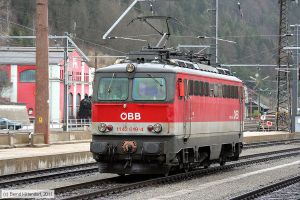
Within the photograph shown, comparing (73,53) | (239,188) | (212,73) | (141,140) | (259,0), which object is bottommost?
(239,188)

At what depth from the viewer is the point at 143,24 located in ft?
268

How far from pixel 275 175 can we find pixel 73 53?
63.6 meters

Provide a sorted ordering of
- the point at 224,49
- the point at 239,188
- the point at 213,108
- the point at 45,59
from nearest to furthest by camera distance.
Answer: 1. the point at 239,188
2. the point at 213,108
3. the point at 45,59
4. the point at 224,49

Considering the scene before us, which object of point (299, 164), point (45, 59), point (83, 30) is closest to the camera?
point (299, 164)

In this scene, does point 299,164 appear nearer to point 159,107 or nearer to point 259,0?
point 159,107

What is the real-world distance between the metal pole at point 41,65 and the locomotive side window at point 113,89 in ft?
41.4

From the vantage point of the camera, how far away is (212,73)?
76.2 feet

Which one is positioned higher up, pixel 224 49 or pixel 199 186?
pixel 224 49

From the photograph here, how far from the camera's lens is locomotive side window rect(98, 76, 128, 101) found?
1962cm

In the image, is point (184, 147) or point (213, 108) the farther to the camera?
point (213, 108)

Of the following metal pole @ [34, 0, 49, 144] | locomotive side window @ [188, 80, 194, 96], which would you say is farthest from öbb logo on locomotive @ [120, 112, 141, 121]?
metal pole @ [34, 0, 49, 144]

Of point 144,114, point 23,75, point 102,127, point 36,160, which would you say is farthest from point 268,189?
point 23,75

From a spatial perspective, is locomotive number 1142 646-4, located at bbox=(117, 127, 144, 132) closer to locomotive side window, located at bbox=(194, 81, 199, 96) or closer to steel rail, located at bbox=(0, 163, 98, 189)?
locomotive side window, located at bbox=(194, 81, 199, 96)

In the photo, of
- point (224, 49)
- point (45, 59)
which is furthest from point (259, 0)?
point (45, 59)
